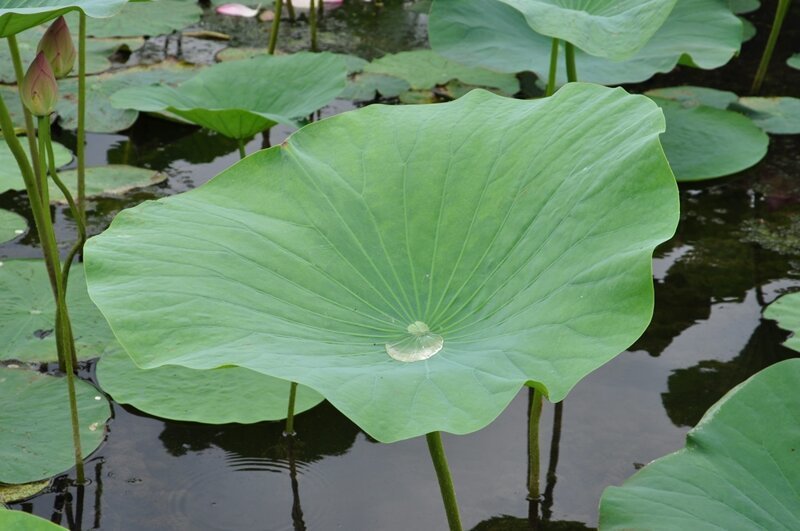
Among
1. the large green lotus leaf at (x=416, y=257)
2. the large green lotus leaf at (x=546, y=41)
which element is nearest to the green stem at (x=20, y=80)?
the large green lotus leaf at (x=416, y=257)

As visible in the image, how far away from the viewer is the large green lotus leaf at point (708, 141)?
8.29ft

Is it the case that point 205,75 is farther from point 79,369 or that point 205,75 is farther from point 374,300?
point 374,300

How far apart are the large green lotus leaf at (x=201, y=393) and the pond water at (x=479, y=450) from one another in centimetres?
5

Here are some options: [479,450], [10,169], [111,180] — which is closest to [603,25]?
[479,450]

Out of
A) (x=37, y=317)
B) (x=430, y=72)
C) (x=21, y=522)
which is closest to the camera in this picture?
(x=21, y=522)

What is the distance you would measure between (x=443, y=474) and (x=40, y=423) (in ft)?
2.45

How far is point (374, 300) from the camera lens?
4.32 ft

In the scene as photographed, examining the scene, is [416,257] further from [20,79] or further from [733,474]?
[20,79]

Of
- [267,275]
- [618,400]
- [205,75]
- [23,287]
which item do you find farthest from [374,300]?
[205,75]

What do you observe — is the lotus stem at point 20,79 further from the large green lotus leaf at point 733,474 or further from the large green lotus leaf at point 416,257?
the large green lotus leaf at point 733,474

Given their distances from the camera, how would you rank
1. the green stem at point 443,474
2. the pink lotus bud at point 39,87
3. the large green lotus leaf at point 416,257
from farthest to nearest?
the pink lotus bud at point 39,87
the green stem at point 443,474
the large green lotus leaf at point 416,257

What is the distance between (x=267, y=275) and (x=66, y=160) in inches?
51.3

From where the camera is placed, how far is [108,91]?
113 inches

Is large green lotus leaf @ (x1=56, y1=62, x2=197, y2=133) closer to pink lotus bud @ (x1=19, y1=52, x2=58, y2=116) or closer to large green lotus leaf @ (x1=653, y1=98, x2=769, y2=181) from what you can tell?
pink lotus bud @ (x1=19, y1=52, x2=58, y2=116)
